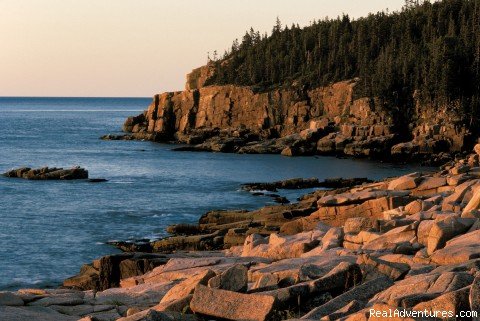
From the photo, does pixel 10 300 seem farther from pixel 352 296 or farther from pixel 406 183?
pixel 406 183

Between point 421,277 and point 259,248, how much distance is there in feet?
44.6

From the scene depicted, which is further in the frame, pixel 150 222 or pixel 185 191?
pixel 185 191

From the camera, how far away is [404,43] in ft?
480

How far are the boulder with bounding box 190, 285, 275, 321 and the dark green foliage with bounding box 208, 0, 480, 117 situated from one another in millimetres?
100985

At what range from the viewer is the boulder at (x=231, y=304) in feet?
47.2

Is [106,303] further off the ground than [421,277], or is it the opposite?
[421,277]

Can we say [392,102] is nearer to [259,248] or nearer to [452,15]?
[452,15]

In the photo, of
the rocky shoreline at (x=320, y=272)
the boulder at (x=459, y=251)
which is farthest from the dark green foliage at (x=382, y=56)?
the boulder at (x=459, y=251)

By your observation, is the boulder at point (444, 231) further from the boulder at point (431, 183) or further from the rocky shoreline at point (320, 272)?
the boulder at point (431, 183)

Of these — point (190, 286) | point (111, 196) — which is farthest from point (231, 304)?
point (111, 196)

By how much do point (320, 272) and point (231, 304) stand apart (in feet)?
12.3

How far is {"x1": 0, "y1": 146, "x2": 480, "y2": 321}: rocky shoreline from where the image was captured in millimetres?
14523

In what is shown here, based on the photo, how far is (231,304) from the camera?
48.4 ft

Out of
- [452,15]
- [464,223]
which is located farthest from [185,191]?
[452,15]
